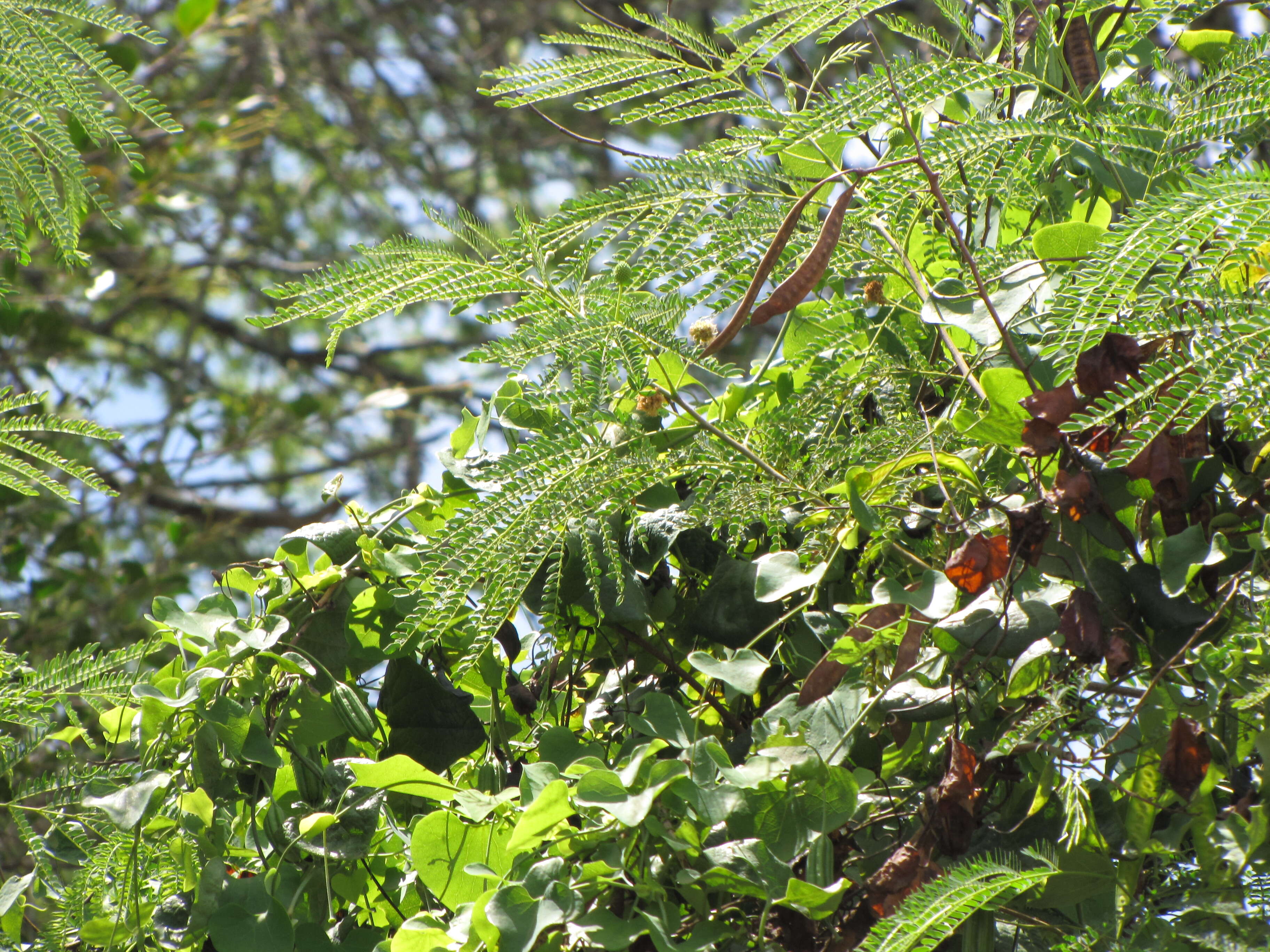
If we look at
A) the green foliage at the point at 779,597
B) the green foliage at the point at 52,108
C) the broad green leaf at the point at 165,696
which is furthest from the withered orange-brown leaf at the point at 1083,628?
the green foliage at the point at 52,108

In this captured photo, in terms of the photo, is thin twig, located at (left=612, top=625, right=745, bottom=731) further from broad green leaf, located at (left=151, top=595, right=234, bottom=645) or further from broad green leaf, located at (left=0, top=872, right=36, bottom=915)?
broad green leaf, located at (left=0, top=872, right=36, bottom=915)

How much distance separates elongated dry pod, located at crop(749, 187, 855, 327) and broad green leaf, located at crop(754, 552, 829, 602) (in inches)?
5.9

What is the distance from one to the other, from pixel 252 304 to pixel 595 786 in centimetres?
475

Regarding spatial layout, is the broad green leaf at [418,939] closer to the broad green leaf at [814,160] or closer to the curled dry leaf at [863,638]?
the curled dry leaf at [863,638]

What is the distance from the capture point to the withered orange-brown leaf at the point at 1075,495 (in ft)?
1.90

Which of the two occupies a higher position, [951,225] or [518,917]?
[951,225]

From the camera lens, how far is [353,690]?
2.73ft

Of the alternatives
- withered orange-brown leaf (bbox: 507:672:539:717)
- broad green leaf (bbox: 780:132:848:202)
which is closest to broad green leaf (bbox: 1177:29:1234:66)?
broad green leaf (bbox: 780:132:848:202)

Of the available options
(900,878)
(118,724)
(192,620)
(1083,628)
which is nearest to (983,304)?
(1083,628)

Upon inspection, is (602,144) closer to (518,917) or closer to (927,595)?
(927,595)

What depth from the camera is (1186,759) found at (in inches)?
21.0

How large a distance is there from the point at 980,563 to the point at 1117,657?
8 cm

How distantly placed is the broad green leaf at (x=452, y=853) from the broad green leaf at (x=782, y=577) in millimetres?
218

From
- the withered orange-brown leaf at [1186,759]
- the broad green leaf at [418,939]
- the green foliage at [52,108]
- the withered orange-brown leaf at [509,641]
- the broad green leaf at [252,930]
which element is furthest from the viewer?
the green foliage at [52,108]
